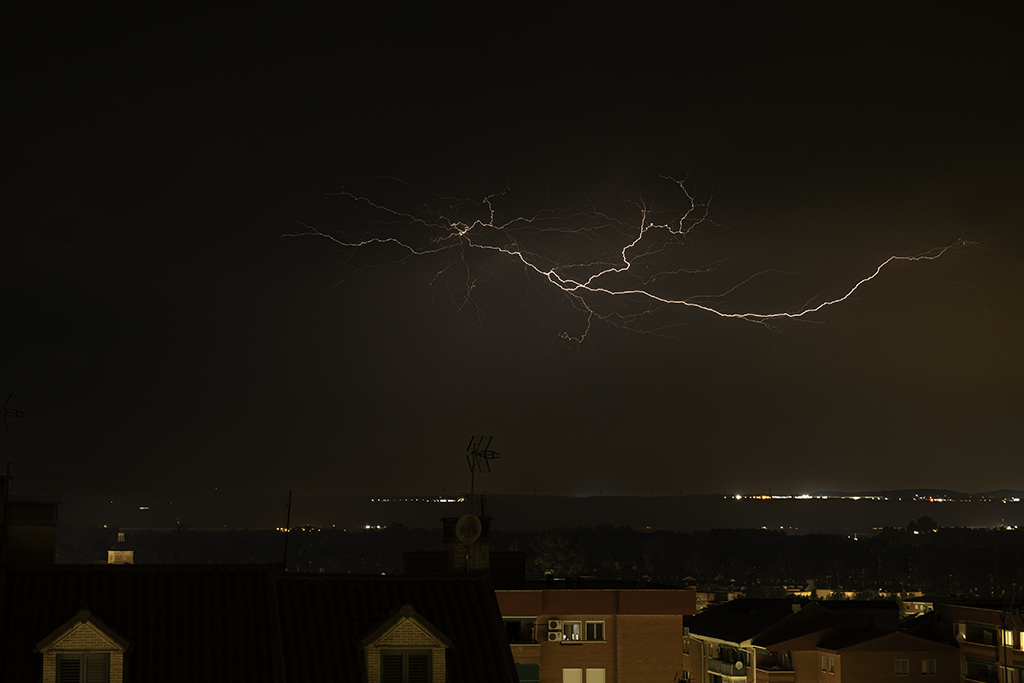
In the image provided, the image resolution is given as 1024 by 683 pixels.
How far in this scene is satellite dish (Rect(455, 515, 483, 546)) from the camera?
1923 cm

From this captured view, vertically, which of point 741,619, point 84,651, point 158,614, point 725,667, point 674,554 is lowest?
point 725,667

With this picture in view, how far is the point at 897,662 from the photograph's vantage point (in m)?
47.7

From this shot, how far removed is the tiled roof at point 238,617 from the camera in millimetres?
14648

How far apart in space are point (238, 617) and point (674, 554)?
563 ft

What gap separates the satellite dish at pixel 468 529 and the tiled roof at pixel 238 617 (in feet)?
8.56

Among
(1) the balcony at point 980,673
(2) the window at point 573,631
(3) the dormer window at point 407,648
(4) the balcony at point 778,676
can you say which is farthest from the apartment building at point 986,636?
(3) the dormer window at point 407,648

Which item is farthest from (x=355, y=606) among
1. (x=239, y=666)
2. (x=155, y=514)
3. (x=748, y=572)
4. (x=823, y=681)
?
(x=155, y=514)

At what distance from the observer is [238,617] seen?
15414 millimetres

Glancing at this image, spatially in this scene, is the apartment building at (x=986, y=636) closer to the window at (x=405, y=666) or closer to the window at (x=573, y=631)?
the window at (x=573, y=631)

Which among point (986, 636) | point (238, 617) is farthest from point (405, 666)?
point (986, 636)

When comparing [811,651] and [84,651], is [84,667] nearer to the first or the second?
[84,651]

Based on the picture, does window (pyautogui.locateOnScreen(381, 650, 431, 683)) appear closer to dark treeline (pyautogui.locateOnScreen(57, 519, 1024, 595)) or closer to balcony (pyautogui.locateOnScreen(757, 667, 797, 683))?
balcony (pyautogui.locateOnScreen(757, 667, 797, 683))

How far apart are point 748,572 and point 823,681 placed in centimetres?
13143

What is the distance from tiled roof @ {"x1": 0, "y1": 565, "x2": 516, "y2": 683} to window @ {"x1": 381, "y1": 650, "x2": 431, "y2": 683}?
1.17 feet
